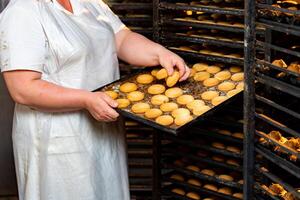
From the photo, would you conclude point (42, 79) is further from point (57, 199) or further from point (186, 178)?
point (186, 178)

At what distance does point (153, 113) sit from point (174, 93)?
0.63ft

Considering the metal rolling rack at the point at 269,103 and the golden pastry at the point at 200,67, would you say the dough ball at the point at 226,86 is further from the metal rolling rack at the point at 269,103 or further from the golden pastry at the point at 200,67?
the golden pastry at the point at 200,67

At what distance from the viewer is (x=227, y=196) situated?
331 centimetres

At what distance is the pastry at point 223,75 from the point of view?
10.1ft

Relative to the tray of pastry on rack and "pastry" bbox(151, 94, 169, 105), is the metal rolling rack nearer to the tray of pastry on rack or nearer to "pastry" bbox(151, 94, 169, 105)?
the tray of pastry on rack

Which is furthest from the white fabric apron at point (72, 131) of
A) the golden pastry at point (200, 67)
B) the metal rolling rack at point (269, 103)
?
the metal rolling rack at point (269, 103)

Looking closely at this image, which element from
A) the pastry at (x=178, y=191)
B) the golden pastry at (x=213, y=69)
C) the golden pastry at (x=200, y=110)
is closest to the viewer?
the golden pastry at (x=200, y=110)

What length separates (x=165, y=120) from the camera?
110 inches

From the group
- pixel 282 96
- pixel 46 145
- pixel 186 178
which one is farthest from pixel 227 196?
pixel 46 145

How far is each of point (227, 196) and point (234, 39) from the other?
0.71 metres

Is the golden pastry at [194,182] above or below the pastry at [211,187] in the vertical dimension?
below

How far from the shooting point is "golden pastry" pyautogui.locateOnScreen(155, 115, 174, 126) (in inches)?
110

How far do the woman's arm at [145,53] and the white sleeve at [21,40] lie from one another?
512 mm

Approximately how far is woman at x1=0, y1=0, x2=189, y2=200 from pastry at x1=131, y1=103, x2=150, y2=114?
3.2 inches
